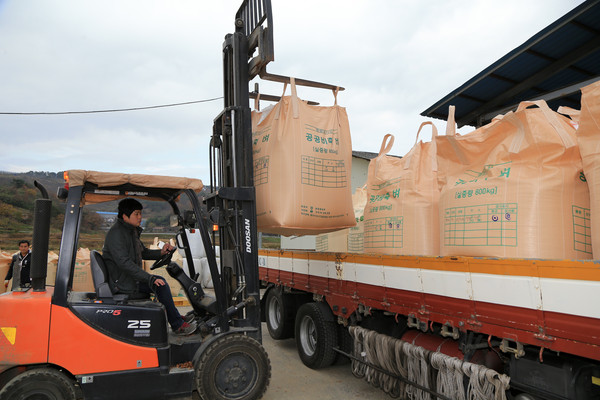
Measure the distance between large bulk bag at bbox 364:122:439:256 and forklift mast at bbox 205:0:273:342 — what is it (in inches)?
47.1

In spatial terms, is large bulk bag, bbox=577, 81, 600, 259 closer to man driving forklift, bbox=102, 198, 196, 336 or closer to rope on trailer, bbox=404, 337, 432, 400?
rope on trailer, bbox=404, 337, 432, 400

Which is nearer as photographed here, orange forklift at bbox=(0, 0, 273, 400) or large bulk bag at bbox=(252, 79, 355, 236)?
orange forklift at bbox=(0, 0, 273, 400)

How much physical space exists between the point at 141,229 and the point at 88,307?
34.2 inches

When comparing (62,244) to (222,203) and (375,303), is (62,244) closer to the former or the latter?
(222,203)

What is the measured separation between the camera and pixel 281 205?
3828mm

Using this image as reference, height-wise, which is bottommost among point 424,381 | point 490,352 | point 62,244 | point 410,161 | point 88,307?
point 424,381

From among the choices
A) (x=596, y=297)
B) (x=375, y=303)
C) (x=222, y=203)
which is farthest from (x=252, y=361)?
(x=596, y=297)

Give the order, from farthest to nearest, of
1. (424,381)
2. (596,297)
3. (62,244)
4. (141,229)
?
(141,229) < (424,381) < (62,244) < (596,297)

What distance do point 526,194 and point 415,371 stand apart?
1.76 meters

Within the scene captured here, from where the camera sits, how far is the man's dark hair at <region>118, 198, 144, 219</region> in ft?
12.1

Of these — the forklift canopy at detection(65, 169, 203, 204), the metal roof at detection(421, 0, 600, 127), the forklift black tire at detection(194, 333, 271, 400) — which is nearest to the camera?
the forklift canopy at detection(65, 169, 203, 204)

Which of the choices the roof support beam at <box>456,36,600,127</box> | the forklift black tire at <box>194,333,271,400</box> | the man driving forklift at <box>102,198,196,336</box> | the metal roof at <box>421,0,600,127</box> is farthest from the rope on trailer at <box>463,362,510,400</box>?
the roof support beam at <box>456,36,600,127</box>

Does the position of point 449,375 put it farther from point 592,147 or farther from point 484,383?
point 592,147

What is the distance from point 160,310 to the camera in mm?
3510
